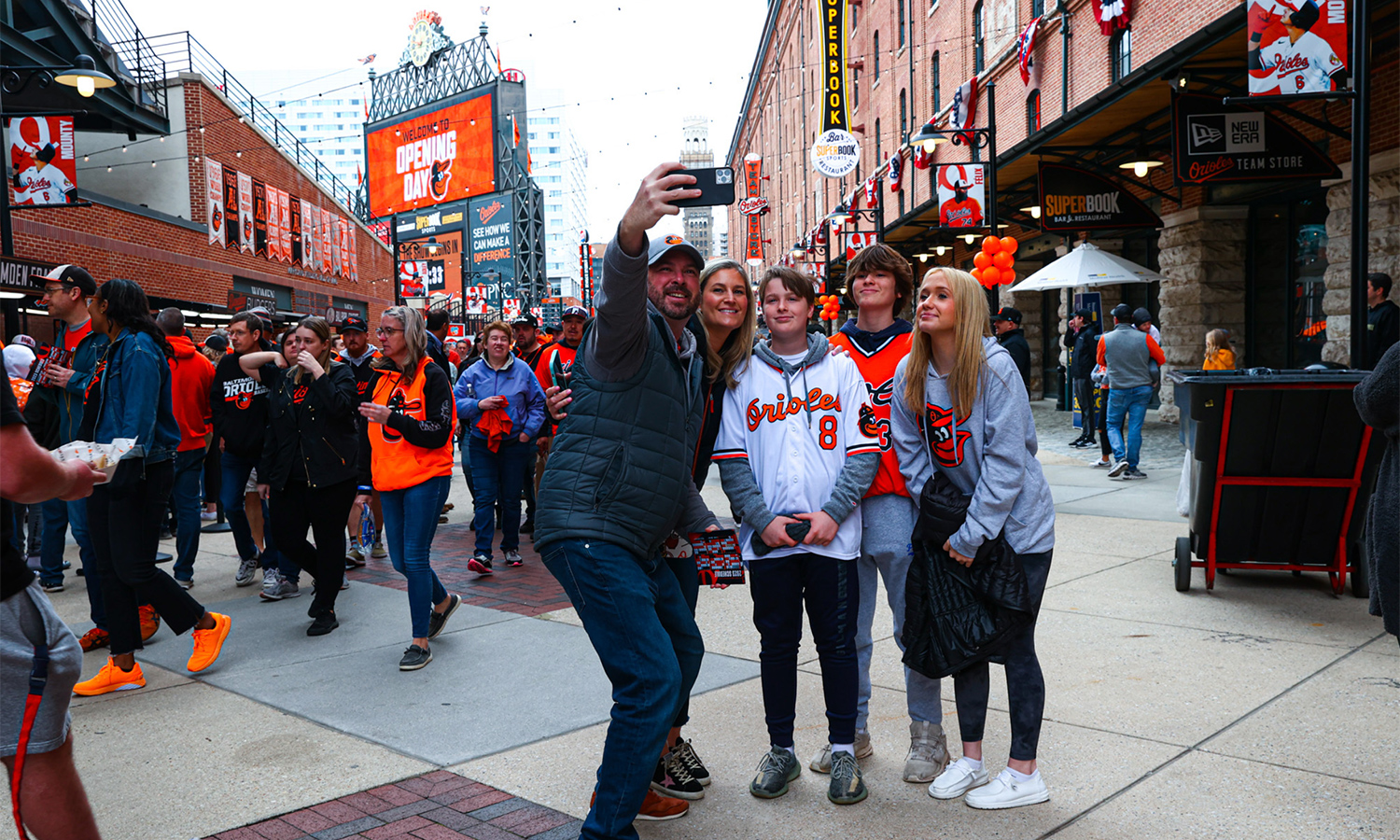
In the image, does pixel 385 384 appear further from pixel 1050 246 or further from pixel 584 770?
pixel 1050 246

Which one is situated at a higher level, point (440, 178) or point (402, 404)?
point (440, 178)

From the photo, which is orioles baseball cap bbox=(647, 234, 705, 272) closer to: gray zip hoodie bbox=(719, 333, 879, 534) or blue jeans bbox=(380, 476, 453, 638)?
gray zip hoodie bbox=(719, 333, 879, 534)

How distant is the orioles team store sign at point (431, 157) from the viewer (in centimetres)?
5691

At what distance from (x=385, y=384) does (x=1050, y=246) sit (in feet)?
67.2

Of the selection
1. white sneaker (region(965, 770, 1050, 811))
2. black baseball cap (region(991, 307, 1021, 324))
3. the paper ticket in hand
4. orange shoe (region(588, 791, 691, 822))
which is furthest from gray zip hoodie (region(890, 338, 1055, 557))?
black baseball cap (region(991, 307, 1021, 324))

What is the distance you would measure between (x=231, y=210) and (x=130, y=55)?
4.40 meters

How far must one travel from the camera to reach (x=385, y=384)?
5.69 meters

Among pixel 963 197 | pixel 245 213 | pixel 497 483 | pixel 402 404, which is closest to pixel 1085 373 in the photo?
pixel 963 197

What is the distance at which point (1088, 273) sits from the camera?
50.2 ft

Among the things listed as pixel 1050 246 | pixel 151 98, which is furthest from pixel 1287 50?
pixel 151 98

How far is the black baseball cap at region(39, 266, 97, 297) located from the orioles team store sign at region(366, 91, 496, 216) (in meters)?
52.4

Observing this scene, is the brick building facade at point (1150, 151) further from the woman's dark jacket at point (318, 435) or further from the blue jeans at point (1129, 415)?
the woman's dark jacket at point (318, 435)

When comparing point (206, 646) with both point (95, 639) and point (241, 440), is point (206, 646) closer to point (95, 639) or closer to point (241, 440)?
point (95, 639)

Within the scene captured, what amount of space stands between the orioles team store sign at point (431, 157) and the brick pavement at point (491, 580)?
4975cm
